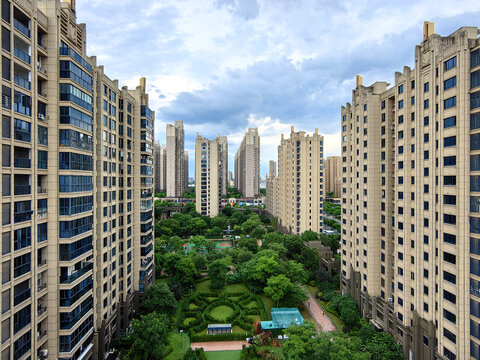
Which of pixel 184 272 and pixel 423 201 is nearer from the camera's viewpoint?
pixel 423 201

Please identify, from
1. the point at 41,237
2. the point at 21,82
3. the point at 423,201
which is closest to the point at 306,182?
the point at 423,201

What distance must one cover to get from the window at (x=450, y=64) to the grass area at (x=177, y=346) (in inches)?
1780

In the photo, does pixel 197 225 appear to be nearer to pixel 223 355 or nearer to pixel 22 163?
pixel 223 355

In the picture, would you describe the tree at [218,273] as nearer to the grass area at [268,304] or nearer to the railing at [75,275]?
the grass area at [268,304]

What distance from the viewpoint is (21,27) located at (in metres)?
20.2

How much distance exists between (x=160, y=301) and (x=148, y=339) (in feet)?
→ 24.4

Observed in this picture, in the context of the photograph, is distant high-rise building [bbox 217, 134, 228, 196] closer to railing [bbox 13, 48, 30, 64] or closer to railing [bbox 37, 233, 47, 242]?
railing [bbox 37, 233, 47, 242]

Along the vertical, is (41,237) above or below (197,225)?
above

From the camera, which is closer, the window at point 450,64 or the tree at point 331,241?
the window at point 450,64

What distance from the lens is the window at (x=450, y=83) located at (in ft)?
81.8

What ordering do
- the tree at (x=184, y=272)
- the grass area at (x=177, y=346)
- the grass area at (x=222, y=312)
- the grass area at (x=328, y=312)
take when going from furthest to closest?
the tree at (x=184, y=272) → the grass area at (x=222, y=312) → the grass area at (x=328, y=312) → the grass area at (x=177, y=346)

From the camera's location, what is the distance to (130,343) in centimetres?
3234

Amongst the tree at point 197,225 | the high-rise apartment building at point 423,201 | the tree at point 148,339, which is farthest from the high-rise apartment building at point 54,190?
the tree at point 197,225

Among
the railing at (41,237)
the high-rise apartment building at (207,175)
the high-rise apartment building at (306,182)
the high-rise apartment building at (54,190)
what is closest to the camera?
the high-rise apartment building at (54,190)
